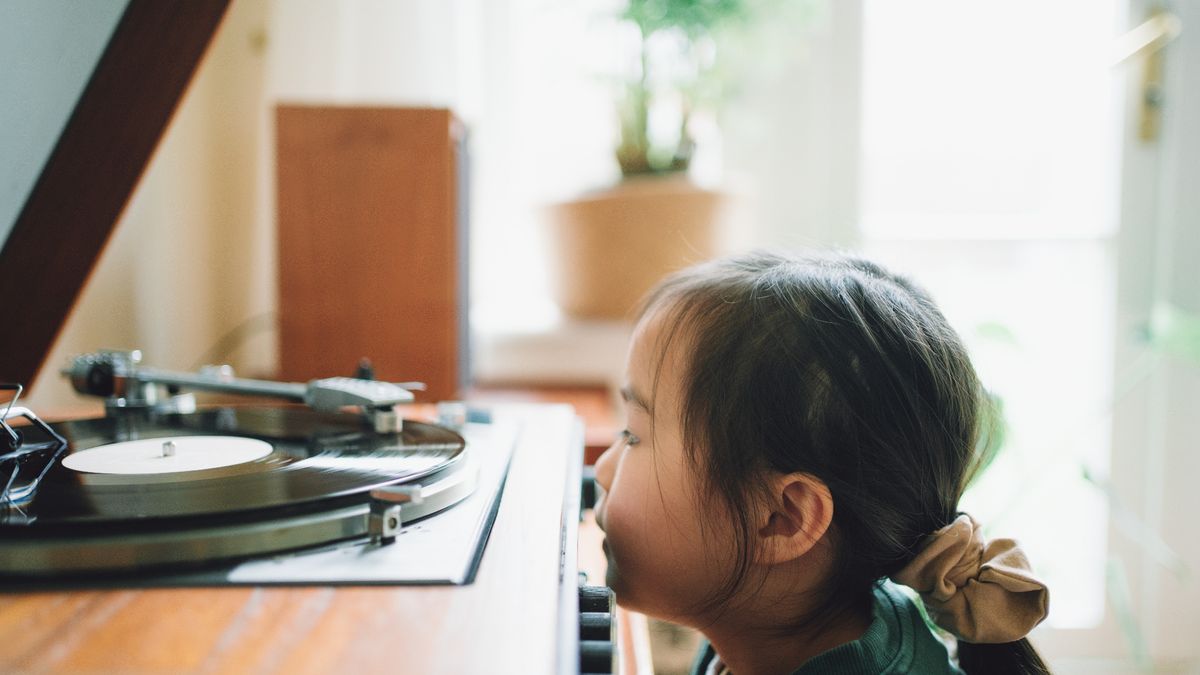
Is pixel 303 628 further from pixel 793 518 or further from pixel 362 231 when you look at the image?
pixel 362 231

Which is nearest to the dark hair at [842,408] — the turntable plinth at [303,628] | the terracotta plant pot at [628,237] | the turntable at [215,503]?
the turntable at [215,503]

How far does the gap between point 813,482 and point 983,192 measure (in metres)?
1.62

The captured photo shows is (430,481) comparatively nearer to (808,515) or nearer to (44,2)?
(808,515)

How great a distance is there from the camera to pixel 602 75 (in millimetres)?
1605

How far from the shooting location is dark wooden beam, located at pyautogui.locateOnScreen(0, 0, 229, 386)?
0.67 m

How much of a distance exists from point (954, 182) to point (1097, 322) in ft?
1.57

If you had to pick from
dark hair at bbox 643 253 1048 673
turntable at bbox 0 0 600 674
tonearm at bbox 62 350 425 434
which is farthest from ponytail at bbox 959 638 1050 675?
tonearm at bbox 62 350 425 434

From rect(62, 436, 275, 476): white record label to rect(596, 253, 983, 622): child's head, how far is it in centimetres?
29

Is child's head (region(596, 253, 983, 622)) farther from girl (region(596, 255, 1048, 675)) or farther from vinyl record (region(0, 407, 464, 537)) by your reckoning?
vinyl record (region(0, 407, 464, 537))

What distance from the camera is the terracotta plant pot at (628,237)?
1.50 metres

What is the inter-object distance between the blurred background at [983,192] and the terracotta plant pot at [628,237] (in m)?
0.02

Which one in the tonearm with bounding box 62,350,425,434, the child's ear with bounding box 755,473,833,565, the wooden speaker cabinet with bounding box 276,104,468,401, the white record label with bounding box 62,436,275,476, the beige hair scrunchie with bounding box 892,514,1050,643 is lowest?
the beige hair scrunchie with bounding box 892,514,1050,643

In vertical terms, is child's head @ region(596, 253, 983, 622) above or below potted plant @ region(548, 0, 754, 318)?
below

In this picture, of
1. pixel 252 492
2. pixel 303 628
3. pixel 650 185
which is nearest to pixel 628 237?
pixel 650 185
